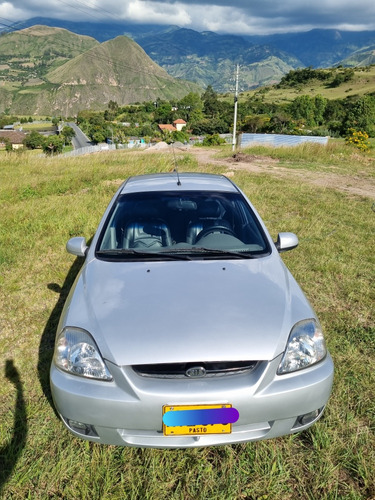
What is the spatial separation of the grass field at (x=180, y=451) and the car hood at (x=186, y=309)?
685mm

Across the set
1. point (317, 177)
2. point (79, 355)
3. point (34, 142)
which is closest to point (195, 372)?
point (79, 355)

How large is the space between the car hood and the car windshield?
0.14 m

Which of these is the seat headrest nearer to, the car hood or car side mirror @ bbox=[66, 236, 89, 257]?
the car hood

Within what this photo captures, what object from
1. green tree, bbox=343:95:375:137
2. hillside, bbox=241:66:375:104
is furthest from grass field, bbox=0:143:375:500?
hillside, bbox=241:66:375:104

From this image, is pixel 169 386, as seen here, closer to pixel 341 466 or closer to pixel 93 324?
pixel 93 324

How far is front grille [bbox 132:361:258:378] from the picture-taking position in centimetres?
159

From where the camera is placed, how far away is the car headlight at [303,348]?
1.70 m

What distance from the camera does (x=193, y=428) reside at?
1.55 metres

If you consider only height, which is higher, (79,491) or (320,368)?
(320,368)

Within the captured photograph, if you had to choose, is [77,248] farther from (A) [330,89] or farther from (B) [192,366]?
(A) [330,89]

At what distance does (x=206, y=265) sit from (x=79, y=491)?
4.66 feet

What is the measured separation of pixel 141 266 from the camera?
2250 millimetres

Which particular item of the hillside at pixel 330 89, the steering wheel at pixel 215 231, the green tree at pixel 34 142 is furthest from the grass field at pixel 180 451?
the hillside at pixel 330 89

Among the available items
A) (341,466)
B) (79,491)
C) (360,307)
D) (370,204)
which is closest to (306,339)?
(341,466)
